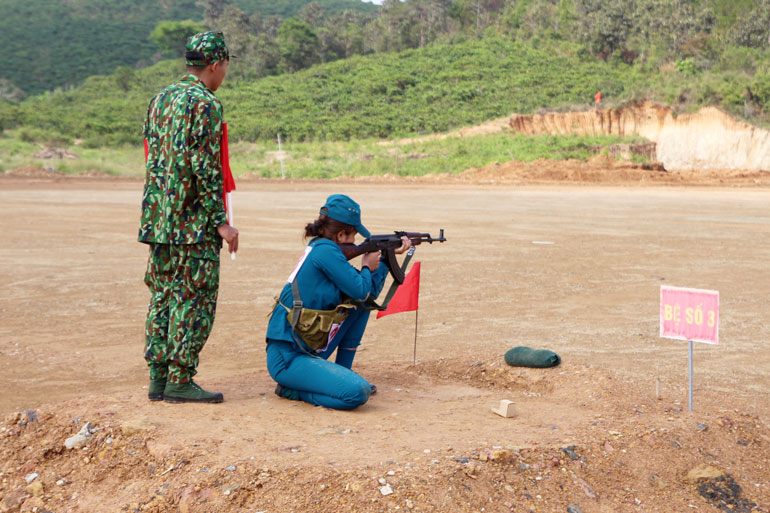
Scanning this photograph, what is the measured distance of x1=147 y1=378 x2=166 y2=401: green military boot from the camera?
14.5ft

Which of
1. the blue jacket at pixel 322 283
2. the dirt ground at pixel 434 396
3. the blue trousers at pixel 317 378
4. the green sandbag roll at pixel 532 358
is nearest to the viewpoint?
the dirt ground at pixel 434 396

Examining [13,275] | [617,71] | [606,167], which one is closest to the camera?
[13,275]

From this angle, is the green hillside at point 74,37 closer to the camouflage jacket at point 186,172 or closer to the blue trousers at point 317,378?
the camouflage jacket at point 186,172

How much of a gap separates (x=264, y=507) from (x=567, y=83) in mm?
56975

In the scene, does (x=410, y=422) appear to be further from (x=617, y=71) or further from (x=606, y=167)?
(x=617, y=71)

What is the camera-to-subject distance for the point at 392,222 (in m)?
17.5

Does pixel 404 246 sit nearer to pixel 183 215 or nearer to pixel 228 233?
pixel 228 233

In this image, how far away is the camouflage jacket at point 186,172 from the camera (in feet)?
13.5

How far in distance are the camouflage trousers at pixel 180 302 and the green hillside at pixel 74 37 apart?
309 feet

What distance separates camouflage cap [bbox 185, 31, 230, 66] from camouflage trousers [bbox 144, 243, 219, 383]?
39.6 inches

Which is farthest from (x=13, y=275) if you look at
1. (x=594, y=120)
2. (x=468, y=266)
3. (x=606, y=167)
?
(x=594, y=120)

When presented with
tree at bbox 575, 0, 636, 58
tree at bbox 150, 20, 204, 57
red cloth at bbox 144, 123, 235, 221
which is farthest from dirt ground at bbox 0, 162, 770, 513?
tree at bbox 150, 20, 204, 57

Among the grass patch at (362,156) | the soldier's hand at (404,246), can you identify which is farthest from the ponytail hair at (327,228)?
the grass patch at (362,156)

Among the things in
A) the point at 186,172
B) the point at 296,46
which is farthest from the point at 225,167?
the point at 296,46
